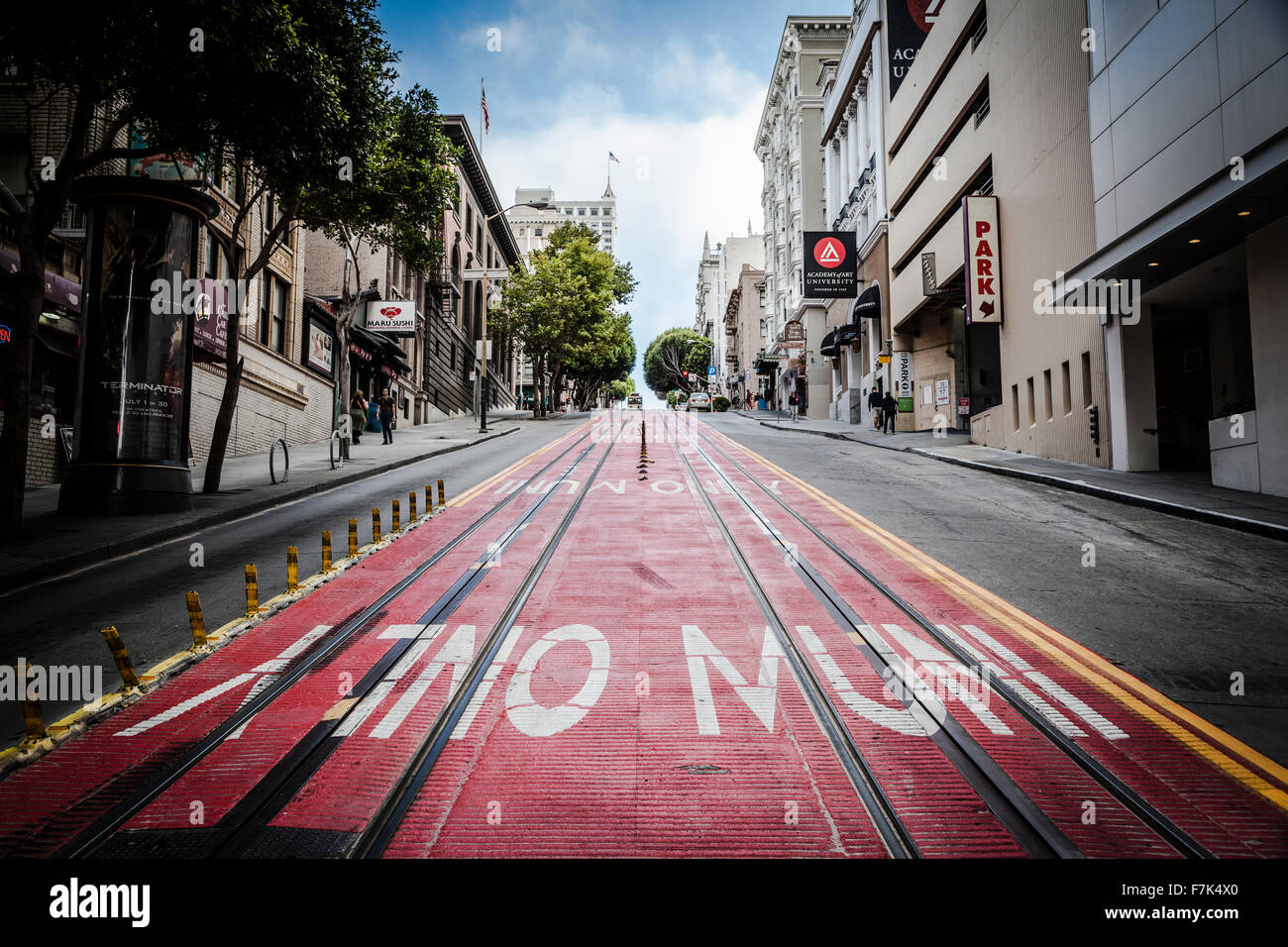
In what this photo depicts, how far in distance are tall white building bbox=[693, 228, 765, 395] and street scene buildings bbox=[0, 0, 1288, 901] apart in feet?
237

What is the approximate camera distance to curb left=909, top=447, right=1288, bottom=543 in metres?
10.3

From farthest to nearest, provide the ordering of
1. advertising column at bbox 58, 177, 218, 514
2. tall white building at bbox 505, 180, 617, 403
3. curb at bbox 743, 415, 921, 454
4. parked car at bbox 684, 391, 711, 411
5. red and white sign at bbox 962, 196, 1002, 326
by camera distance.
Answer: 1. tall white building at bbox 505, 180, 617, 403
2. parked car at bbox 684, 391, 711, 411
3. curb at bbox 743, 415, 921, 454
4. red and white sign at bbox 962, 196, 1002, 326
5. advertising column at bbox 58, 177, 218, 514

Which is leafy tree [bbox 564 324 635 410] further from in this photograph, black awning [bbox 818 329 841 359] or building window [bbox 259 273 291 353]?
building window [bbox 259 273 291 353]

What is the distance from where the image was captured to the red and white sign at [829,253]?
39.5 m

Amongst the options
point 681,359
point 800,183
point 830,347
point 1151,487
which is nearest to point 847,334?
point 830,347

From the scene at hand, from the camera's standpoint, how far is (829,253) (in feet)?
130

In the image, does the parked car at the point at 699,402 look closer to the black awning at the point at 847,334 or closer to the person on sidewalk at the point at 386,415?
the black awning at the point at 847,334

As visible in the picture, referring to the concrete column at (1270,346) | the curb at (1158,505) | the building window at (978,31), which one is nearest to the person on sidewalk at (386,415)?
the curb at (1158,505)

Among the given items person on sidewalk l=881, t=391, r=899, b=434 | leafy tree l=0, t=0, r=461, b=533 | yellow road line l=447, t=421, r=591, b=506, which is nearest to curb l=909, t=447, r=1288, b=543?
yellow road line l=447, t=421, r=591, b=506

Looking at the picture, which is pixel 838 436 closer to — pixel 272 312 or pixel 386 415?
pixel 386 415

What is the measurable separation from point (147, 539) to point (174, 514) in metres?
1.71

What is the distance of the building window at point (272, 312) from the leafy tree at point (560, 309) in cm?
2378
